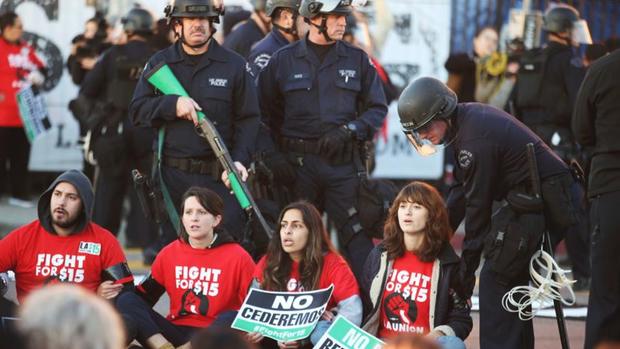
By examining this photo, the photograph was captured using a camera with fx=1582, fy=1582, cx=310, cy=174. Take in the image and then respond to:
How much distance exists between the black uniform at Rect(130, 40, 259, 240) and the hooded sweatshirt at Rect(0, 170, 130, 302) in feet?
2.92

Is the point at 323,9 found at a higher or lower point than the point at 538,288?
higher

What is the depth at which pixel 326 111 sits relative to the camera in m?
9.77

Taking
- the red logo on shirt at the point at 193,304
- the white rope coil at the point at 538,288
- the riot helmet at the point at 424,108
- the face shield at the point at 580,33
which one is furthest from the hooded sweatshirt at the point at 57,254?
the face shield at the point at 580,33

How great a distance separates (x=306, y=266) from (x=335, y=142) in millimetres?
1501

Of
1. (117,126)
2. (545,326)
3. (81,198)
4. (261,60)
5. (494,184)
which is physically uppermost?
(261,60)

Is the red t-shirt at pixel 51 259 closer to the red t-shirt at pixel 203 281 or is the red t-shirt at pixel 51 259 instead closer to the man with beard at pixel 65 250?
the man with beard at pixel 65 250

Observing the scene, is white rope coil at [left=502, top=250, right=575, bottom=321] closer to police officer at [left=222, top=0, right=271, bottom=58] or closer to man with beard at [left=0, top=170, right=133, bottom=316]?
man with beard at [left=0, top=170, right=133, bottom=316]

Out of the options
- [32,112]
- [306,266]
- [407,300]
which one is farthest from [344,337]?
[32,112]

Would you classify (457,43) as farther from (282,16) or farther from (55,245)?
(55,245)

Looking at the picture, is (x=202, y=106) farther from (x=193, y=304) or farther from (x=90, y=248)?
(x=193, y=304)

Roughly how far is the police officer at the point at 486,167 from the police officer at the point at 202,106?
1.69 metres

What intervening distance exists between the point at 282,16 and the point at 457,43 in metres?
5.53

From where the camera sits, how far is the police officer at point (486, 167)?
7.69m

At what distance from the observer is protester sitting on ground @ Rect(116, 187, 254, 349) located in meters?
8.26
